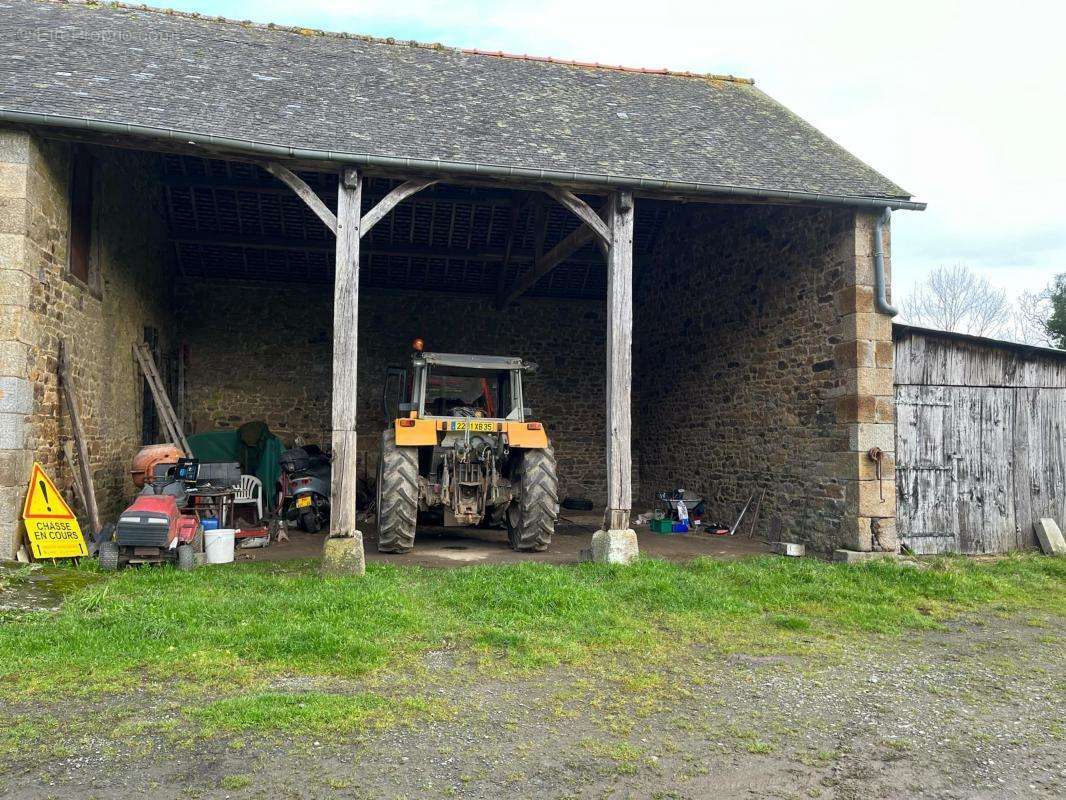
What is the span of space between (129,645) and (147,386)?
6746mm

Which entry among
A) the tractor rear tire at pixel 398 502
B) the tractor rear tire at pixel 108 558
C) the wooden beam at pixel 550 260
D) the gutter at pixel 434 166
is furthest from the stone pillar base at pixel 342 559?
the wooden beam at pixel 550 260

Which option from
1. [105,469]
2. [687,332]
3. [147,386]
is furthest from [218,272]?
[687,332]

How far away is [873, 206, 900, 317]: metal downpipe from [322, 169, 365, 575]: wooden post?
16.7ft

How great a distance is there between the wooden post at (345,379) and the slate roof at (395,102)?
1.86ft

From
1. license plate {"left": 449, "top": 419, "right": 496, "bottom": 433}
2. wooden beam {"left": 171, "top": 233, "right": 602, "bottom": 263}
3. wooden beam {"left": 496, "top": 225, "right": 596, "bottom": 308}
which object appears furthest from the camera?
wooden beam {"left": 171, "top": 233, "right": 602, "bottom": 263}

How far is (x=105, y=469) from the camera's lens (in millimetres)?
8297

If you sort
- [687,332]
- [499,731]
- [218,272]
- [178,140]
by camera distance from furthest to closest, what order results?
1. [218,272]
2. [687,332]
3. [178,140]
4. [499,731]

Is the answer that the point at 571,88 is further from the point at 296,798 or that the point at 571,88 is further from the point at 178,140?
the point at 296,798

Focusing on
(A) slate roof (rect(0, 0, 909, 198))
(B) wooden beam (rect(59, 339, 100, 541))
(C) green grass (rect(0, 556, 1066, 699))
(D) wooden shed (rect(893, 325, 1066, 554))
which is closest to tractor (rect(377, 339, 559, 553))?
(C) green grass (rect(0, 556, 1066, 699))

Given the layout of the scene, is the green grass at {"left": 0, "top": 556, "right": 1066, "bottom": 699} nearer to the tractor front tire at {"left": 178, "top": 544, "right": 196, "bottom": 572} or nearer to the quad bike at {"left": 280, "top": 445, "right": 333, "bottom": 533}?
the tractor front tire at {"left": 178, "top": 544, "right": 196, "bottom": 572}

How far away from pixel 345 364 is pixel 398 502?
1.45m

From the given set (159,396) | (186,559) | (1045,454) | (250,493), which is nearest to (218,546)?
(186,559)

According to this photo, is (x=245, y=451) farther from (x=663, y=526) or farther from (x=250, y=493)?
(x=663, y=526)

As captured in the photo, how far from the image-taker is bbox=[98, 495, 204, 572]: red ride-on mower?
245 inches
